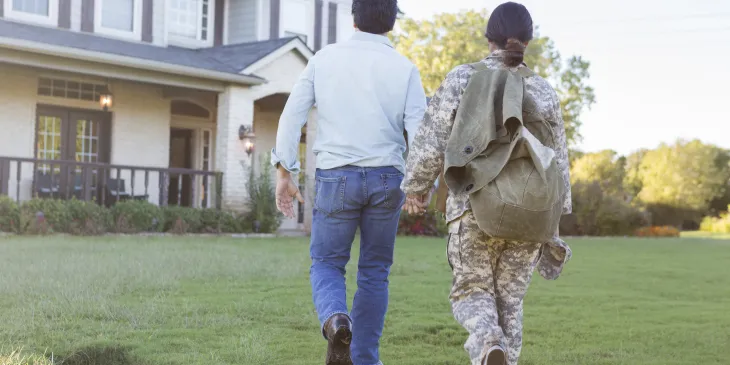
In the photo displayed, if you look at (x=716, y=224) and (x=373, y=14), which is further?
(x=716, y=224)

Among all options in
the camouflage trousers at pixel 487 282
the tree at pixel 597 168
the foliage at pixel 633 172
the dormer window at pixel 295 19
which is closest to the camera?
the camouflage trousers at pixel 487 282

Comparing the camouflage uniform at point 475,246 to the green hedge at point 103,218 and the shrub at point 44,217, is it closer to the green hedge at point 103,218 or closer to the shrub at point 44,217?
the shrub at point 44,217

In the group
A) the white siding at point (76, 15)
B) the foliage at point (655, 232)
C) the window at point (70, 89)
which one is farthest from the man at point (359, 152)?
the foliage at point (655, 232)

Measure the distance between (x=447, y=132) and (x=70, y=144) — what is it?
15.3m

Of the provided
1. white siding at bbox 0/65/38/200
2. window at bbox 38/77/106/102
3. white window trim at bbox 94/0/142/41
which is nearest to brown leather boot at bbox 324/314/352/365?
white siding at bbox 0/65/38/200

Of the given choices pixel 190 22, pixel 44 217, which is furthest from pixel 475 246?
pixel 190 22

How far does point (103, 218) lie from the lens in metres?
15.3

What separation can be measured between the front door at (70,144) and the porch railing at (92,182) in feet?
0.06

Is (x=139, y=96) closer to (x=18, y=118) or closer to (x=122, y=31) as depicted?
(x=122, y=31)

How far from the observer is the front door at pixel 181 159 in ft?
66.4

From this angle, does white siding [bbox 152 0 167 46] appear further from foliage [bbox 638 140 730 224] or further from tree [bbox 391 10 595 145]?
foliage [bbox 638 140 730 224]

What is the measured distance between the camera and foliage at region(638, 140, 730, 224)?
37844 mm

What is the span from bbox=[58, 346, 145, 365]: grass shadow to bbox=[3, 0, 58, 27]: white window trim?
14.1 m

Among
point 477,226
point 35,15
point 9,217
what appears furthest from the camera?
point 35,15
